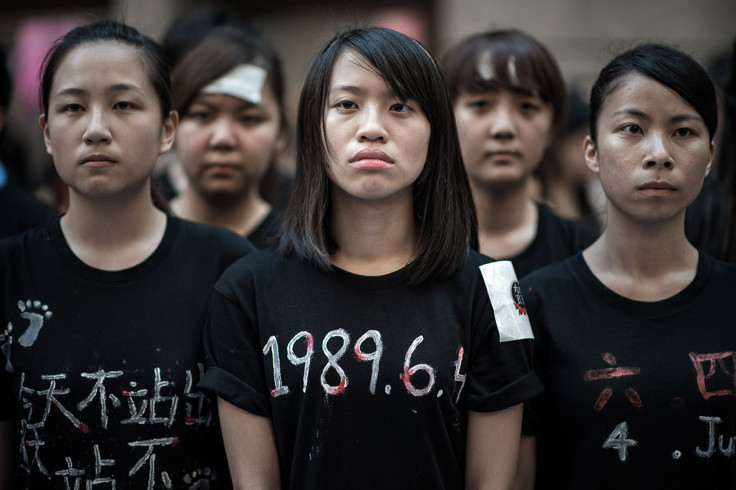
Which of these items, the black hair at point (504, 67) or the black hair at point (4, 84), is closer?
the black hair at point (504, 67)

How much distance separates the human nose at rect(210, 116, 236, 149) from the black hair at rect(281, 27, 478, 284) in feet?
3.57

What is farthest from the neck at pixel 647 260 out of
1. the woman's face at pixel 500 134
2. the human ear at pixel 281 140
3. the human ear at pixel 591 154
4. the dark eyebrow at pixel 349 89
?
the human ear at pixel 281 140

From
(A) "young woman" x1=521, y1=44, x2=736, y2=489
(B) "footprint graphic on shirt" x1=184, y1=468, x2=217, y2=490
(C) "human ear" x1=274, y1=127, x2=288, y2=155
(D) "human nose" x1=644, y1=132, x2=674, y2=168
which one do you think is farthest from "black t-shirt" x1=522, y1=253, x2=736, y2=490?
(C) "human ear" x1=274, y1=127, x2=288, y2=155

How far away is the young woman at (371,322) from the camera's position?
2.27 meters

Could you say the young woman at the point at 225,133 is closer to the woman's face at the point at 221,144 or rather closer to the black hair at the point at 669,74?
the woman's face at the point at 221,144

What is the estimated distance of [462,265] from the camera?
245cm

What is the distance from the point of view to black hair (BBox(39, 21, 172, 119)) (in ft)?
8.51

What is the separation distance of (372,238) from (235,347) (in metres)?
0.56

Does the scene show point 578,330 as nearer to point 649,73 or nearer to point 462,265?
point 462,265

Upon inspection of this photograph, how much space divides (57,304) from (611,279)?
1.86 meters

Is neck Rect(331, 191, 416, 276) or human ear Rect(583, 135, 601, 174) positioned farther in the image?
human ear Rect(583, 135, 601, 174)

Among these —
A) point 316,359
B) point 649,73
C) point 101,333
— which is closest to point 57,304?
point 101,333

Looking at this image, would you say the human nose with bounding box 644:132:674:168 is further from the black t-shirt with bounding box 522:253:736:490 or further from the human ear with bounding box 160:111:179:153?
the human ear with bounding box 160:111:179:153

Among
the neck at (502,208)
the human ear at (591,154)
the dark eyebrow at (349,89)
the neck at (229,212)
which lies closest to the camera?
the dark eyebrow at (349,89)
